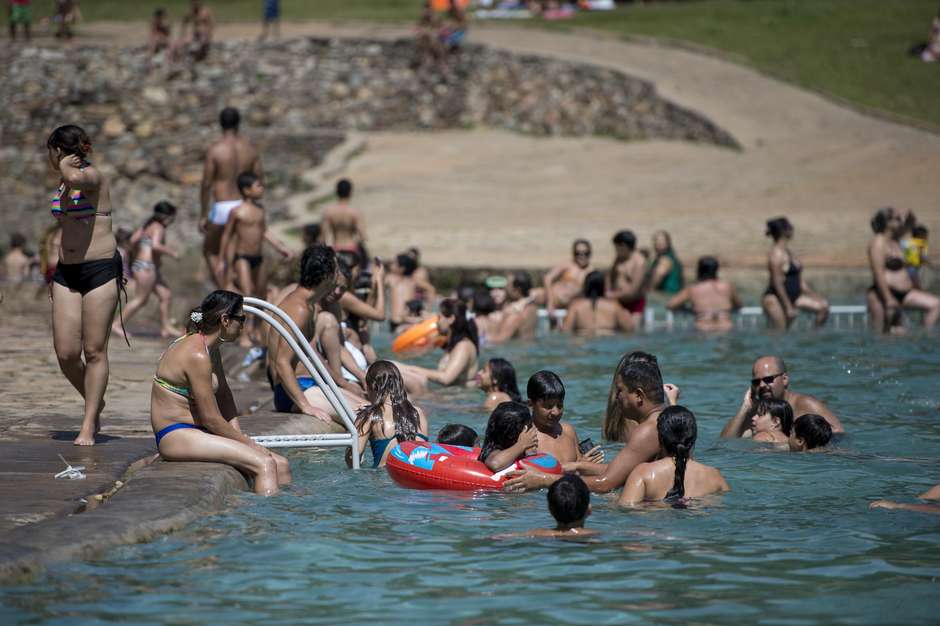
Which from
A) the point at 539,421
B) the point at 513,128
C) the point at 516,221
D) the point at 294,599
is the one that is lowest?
the point at 294,599

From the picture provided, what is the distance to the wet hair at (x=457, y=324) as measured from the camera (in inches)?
445

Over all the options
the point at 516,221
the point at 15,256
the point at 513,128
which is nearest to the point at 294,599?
the point at 15,256

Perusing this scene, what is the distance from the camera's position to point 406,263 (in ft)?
50.3

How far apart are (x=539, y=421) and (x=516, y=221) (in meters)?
15.9

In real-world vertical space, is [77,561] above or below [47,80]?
below

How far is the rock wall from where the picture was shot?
29.0m

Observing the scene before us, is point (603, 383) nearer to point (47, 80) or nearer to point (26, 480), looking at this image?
point (26, 480)

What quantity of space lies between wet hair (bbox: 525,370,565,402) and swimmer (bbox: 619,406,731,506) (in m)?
0.69

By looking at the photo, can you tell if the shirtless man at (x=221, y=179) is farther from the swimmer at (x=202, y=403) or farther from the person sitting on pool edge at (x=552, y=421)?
the person sitting on pool edge at (x=552, y=421)

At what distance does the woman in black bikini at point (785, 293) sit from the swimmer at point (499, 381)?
255 inches

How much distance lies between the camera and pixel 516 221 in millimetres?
23328

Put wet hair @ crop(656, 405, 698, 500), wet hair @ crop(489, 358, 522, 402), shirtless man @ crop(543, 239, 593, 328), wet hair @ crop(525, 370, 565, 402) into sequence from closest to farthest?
1. wet hair @ crop(656, 405, 698, 500)
2. wet hair @ crop(525, 370, 565, 402)
3. wet hair @ crop(489, 358, 522, 402)
4. shirtless man @ crop(543, 239, 593, 328)

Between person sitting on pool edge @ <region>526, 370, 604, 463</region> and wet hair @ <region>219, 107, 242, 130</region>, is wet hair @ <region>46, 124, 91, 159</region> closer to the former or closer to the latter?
person sitting on pool edge @ <region>526, 370, 604, 463</region>

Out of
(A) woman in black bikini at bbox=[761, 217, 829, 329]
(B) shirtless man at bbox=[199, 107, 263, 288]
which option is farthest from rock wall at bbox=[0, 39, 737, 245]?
(B) shirtless man at bbox=[199, 107, 263, 288]
